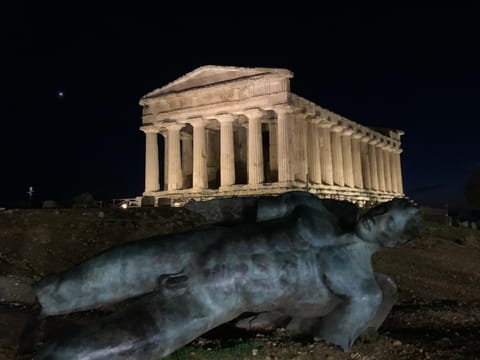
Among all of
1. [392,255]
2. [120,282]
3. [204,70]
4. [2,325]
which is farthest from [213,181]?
[120,282]

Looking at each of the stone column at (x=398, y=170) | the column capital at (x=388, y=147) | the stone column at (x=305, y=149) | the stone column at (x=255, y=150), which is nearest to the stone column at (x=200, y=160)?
the stone column at (x=255, y=150)

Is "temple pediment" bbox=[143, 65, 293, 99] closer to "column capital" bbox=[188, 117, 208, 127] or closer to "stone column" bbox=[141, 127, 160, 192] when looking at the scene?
"column capital" bbox=[188, 117, 208, 127]

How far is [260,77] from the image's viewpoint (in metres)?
33.6

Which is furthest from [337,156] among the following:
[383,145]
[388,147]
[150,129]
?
[150,129]

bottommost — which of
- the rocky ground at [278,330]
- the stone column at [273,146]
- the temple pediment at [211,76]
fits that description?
the rocky ground at [278,330]

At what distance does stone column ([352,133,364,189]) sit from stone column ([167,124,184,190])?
17.1 meters

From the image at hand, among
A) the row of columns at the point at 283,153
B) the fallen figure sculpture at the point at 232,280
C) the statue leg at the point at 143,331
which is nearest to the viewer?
the statue leg at the point at 143,331

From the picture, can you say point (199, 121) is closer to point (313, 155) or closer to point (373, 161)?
point (313, 155)

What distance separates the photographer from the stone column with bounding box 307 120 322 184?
36.6 m

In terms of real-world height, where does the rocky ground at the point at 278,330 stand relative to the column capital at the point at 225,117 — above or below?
below

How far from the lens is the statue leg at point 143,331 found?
3.29 m

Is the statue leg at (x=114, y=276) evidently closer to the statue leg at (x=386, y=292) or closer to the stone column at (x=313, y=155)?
the statue leg at (x=386, y=292)

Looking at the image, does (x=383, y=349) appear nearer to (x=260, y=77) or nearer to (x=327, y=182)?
(x=260, y=77)

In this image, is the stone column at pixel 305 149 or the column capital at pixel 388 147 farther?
the column capital at pixel 388 147
